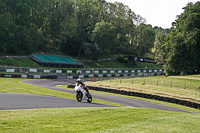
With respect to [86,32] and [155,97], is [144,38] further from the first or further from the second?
[155,97]

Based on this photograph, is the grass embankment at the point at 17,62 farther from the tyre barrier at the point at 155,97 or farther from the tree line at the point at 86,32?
the tyre barrier at the point at 155,97

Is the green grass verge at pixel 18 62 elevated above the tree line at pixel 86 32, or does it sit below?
below

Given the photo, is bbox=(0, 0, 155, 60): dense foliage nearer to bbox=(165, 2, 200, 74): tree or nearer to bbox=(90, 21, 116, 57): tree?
bbox=(90, 21, 116, 57): tree

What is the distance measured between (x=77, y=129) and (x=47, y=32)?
81337 millimetres

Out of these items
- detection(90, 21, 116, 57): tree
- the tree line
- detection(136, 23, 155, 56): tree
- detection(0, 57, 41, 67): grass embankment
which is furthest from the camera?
detection(136, 23, 155, 56): tree

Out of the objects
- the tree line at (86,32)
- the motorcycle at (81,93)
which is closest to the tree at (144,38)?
the tree line at (86,32)

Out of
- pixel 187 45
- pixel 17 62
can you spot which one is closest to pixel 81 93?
pixel 187 45

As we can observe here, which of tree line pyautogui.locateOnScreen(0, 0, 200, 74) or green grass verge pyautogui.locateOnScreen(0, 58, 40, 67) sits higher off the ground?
tree line pyautogui.locateOnScreen(0, 0, 200, 74)

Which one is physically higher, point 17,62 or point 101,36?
point 101,36

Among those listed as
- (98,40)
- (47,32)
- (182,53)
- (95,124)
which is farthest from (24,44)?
(95,124)

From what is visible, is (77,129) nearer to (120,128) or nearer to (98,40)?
(120,128)

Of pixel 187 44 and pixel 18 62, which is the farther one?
pixel 18 62

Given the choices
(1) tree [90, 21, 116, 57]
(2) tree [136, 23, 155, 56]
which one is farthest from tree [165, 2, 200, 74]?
(2) tree [136, 23, 155, 56]

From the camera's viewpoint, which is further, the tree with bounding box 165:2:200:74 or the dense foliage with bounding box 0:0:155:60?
the dense foliage with bounding box 0:0:155:60
